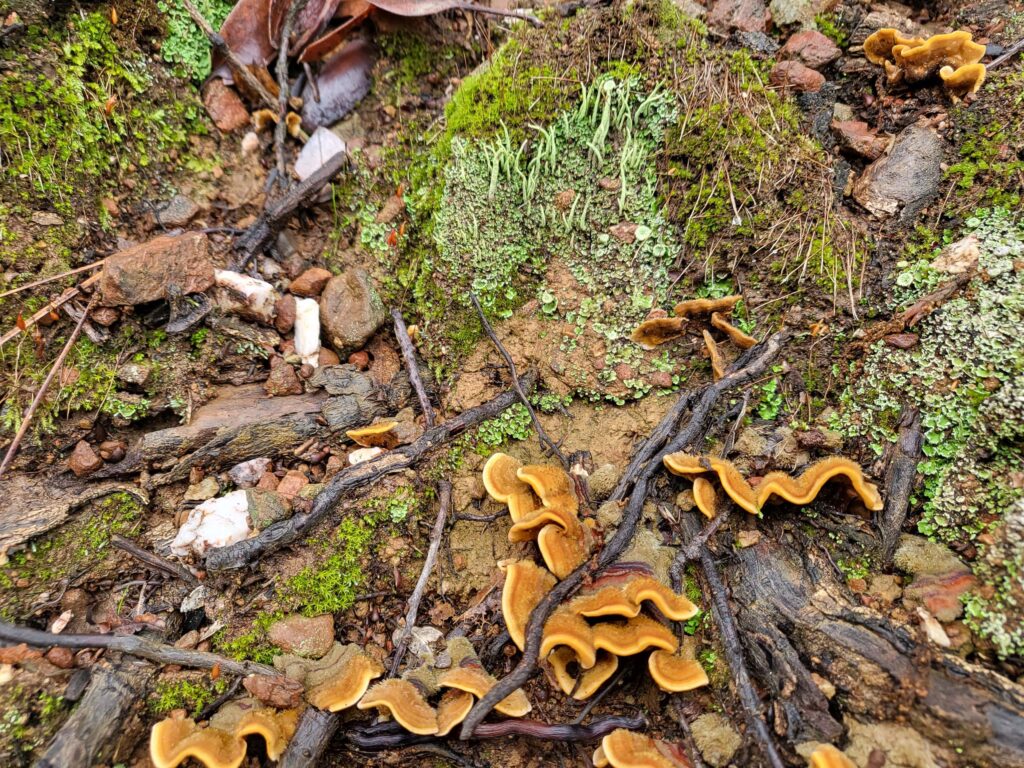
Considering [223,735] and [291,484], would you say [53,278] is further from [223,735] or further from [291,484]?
[223,735]

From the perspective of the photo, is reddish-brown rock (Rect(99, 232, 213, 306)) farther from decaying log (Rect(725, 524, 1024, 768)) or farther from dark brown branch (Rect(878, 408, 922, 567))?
dark brown branch (Rect(878, 408, 922, 567))

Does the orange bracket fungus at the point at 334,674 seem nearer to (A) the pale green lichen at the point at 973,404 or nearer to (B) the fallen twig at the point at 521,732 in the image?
(B) the fallen twig at the point at 521,732

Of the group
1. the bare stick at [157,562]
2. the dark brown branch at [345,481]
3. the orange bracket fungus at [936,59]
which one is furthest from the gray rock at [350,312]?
the orange bracket fungus at [936,59]

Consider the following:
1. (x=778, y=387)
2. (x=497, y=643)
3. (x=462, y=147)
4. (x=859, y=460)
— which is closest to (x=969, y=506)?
(x=859, y=460)

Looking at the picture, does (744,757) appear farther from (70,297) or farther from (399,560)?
(70,297)

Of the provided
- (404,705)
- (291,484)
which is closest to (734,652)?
(404,705)
